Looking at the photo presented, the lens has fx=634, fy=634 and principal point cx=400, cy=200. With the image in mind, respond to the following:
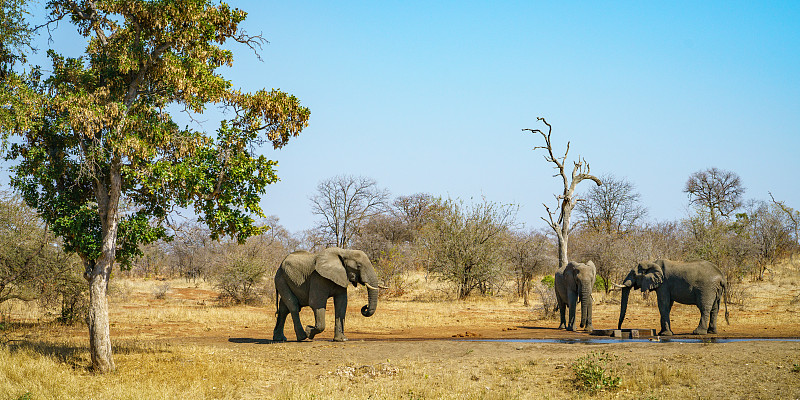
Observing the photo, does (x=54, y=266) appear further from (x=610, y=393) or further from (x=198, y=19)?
(x=610, y=393)

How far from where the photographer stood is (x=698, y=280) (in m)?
19.5

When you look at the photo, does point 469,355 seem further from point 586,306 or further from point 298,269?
point 586,306

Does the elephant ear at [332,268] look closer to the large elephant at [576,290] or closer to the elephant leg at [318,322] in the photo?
the elephant leg at [318,322]

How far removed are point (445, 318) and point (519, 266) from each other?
1656 centimetres

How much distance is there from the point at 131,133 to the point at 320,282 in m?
6.97

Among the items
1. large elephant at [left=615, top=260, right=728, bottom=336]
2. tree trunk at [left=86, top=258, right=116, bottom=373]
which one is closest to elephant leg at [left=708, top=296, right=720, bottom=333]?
large elephant at [left=615, top=260, right=728, bottom=336]

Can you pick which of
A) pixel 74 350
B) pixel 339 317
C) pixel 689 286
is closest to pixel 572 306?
pixel 689 286

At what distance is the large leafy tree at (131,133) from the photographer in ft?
41.0

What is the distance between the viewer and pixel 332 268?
17469 millimetres

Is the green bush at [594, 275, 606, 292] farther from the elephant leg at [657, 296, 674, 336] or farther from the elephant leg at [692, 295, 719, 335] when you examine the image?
the elephant leg at [692, 295, 719, 335]

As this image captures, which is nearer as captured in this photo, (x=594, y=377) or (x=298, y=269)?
(x=594, y=377)

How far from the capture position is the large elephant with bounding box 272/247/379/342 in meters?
17.5

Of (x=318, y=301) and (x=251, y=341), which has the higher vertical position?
(x=318, y=301)

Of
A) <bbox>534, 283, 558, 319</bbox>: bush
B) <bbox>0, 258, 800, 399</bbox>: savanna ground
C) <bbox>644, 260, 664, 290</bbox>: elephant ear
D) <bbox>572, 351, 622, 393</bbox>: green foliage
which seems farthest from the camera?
<bbox>534, 283, 558, 319</bbox>: bush
